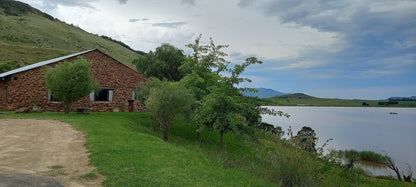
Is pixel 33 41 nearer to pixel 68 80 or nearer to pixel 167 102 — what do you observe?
pixel 68 80

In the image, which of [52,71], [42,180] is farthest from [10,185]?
[52,71]

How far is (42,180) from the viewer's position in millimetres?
6004

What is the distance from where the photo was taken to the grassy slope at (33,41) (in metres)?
61.4

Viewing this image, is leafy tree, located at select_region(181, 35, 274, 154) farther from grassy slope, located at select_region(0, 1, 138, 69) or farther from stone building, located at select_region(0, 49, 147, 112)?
grassy slope, located at select_region(0, 1, 138, 69)

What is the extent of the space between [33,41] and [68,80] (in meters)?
73.4

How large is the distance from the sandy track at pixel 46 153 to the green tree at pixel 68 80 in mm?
6855

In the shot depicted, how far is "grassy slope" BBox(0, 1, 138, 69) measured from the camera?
61.4 m

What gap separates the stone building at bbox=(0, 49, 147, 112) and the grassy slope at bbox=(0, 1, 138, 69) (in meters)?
40.2

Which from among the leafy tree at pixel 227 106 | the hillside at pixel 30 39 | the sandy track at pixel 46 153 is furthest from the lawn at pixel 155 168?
the hillside at pixel 30 39

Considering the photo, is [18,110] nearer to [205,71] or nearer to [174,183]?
[205,71]

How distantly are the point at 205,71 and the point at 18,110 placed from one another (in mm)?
15725

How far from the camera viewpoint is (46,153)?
850 centimetres

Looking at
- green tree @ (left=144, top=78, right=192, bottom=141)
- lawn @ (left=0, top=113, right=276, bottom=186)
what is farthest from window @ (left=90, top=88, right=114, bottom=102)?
lawn @ (left=0, top=113, right=276, bottom=186)

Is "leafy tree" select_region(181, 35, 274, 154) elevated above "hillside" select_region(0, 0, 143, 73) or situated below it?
below
